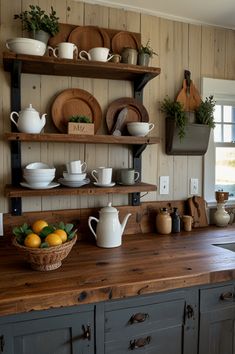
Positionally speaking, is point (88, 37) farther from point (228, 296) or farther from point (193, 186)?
point (228, 296)

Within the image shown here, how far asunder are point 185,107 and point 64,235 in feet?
4.12

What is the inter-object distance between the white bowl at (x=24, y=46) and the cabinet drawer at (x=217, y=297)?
1.46 metres

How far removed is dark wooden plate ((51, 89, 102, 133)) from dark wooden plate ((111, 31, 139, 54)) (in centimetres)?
35

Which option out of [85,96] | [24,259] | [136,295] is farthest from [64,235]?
[85,96]

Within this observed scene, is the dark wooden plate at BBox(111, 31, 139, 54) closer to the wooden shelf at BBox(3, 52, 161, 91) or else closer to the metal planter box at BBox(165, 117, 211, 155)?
the wooden shelf at BBox(3, 52, 161, 91)

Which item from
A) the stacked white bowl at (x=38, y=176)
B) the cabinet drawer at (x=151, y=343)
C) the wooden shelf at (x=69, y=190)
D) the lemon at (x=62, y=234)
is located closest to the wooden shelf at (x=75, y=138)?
the stacked white bowl at (x=38, y=176)

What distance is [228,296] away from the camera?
1499 millimetres

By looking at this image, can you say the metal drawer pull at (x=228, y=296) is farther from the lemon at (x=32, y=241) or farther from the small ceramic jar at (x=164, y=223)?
the lemon at (x=32, y=241)

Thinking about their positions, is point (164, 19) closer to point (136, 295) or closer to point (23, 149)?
point (23, 149)

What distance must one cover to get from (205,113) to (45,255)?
1.43 m

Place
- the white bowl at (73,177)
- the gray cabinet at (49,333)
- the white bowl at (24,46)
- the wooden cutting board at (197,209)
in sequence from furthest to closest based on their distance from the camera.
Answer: the wooden cutting board at (197,209) < the white bowl at (73,177) < the white bowl at (24,46) < the gray cabinet at (49,333)

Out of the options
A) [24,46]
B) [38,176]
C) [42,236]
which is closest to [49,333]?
[42,236]

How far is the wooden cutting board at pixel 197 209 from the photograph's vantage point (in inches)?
87.1

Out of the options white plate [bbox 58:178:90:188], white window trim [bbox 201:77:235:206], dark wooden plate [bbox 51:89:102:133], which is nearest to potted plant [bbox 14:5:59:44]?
dark wooden plate [bbox 51:89:102:133]
